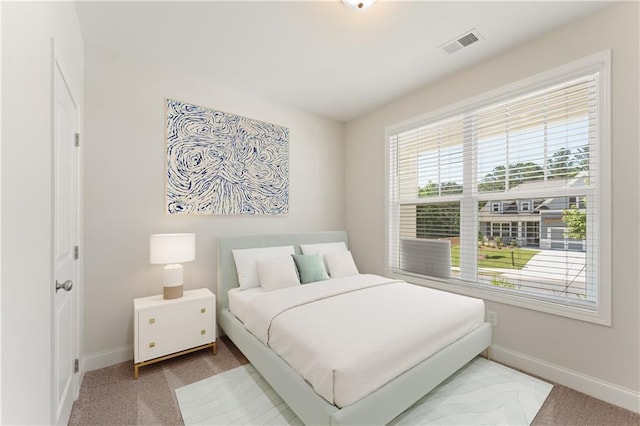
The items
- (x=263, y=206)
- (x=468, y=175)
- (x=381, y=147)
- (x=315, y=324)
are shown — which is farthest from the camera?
(x=381, y=147)

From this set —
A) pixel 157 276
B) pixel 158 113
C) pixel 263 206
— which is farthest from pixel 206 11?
pixel 157 276

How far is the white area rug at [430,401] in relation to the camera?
1705mm

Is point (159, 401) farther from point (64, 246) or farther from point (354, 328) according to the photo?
point (354, 328)

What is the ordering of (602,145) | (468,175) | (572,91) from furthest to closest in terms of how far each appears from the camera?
(468,175) < (572,91) < (602,145)

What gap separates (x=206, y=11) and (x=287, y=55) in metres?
0.74

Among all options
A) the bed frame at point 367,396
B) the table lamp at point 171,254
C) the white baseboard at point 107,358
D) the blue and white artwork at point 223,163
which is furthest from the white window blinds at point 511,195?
the white baseboard at point 107,358

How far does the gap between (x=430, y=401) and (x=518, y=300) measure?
1.21 m

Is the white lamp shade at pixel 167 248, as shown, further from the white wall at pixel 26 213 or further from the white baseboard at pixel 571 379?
the white baseboard at pixel 571 379

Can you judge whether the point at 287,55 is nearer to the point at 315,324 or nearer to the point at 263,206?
the point at 263,206

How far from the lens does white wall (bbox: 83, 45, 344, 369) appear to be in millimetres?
2316

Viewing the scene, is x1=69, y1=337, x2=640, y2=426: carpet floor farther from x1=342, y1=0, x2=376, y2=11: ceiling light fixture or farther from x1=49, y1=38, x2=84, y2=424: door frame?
x1=342, y1=0, x2=376, y2=11: ceiling light fixture

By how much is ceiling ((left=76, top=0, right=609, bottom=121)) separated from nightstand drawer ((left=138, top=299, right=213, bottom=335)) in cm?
224

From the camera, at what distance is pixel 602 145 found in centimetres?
194

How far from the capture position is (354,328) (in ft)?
5.70
